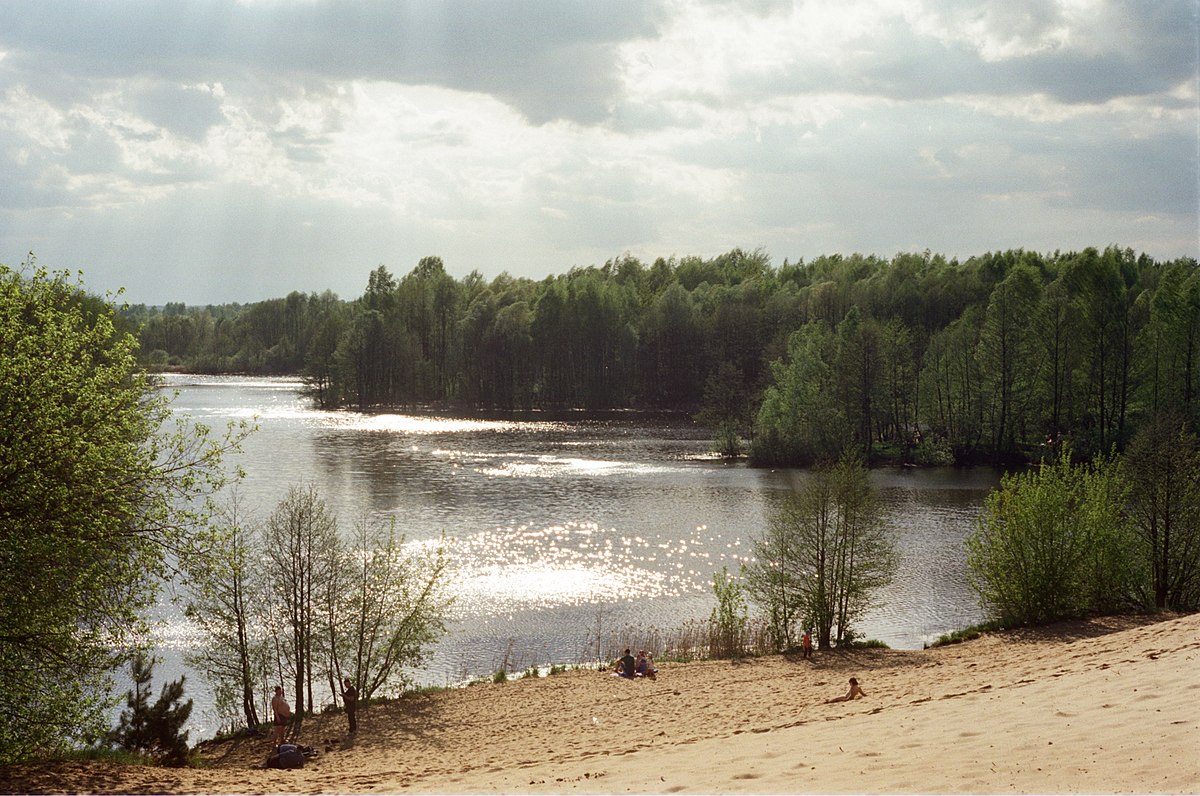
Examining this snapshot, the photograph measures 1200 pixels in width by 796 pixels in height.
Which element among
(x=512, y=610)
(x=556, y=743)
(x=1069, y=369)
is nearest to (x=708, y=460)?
(x=1069, y=369)

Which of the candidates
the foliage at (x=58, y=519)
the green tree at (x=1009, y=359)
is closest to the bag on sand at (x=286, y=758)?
the foliage at (x=58, y=519)

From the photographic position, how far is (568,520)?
56.4 metres

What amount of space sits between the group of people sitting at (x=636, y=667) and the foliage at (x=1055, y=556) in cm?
1347

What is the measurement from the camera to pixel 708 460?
280 feet

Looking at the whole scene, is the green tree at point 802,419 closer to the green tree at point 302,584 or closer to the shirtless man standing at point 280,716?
the green tree at point 302,584

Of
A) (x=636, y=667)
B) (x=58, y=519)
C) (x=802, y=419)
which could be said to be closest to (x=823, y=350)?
(x=802, y=419)

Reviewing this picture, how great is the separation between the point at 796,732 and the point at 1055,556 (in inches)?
761

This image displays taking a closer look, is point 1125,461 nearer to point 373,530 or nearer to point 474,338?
point 373,530

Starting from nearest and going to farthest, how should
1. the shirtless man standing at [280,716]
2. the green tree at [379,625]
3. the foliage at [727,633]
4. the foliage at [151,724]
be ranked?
the foliage at [151,724]
the shirtless man standing at [280,716]
the green tree at [379,625]
the foliage at [727,633]

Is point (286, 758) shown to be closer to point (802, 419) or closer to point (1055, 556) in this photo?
point (1055, 556)

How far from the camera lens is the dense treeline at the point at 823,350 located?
82.9 metres

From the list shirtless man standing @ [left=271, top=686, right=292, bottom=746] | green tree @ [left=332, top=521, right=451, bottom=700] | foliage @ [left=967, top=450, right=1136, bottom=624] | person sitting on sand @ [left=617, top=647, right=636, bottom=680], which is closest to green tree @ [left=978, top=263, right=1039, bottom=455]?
foliage @ [left=967, top=450, right=1136, bottom=624]

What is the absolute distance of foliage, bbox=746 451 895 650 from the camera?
34.6 m

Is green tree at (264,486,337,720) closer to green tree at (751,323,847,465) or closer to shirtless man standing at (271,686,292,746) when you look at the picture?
shirtless man standing at (271,686,292,746)
